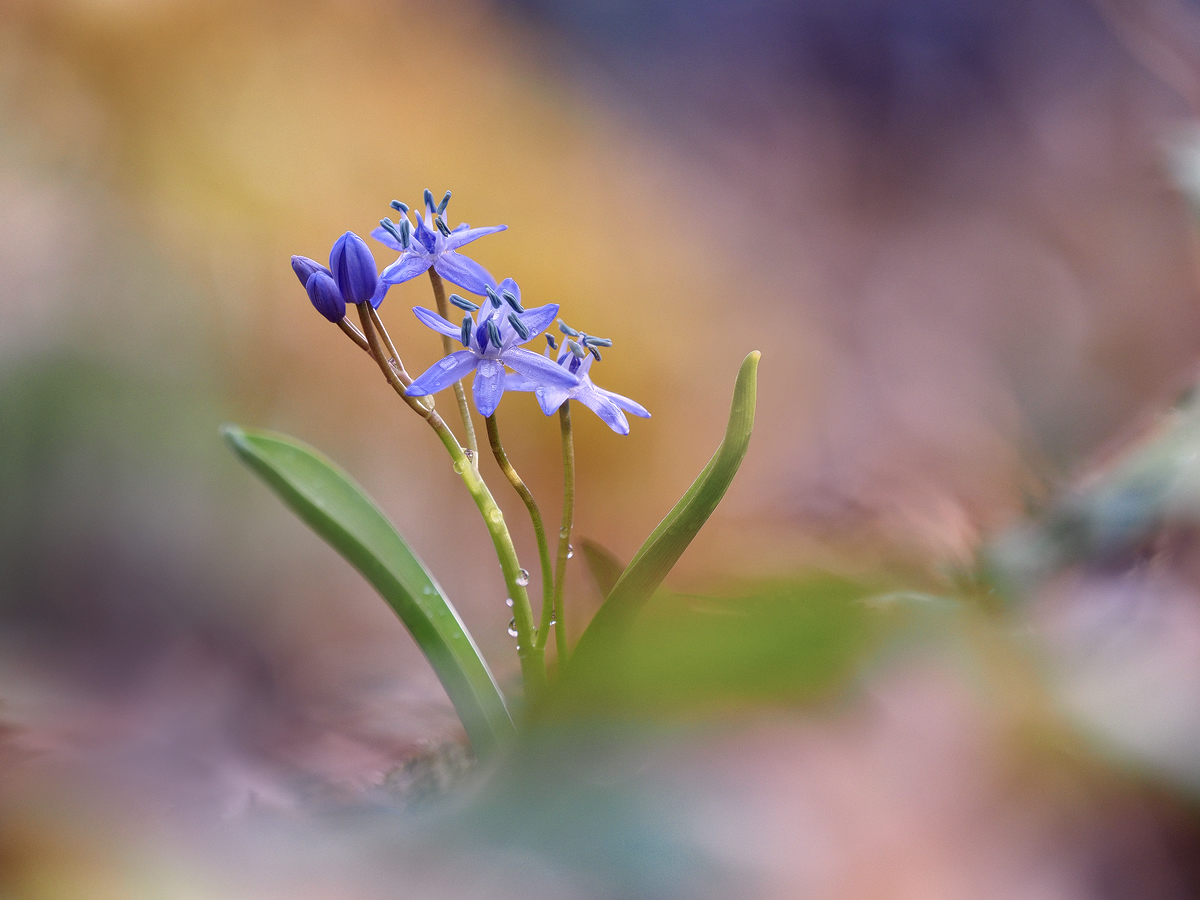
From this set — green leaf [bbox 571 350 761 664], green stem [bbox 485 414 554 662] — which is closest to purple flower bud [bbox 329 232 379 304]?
green stem [bbox 485 414 554 662]

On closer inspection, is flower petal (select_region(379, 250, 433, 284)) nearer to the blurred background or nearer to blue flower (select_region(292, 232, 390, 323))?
blue flower (select_region(292, 232, 390, 323))

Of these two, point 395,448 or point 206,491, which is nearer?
point 206,491

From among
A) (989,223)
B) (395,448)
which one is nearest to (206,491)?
(395,448)

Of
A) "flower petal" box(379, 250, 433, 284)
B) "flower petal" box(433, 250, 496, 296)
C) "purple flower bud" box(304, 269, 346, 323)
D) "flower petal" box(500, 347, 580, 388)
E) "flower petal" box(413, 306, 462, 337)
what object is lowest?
"flower petal" box(500, 347, 580, 388)

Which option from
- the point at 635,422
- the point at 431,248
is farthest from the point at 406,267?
the point at 635,422

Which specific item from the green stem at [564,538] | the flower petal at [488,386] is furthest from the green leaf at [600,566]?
the flower petal at [488,386]

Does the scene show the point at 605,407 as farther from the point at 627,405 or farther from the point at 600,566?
the point at 600,566

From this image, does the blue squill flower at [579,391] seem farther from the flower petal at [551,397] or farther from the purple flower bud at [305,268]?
the purple flower bud at [305,268]

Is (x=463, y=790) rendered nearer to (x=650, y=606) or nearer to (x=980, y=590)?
(x=650, y=606)
